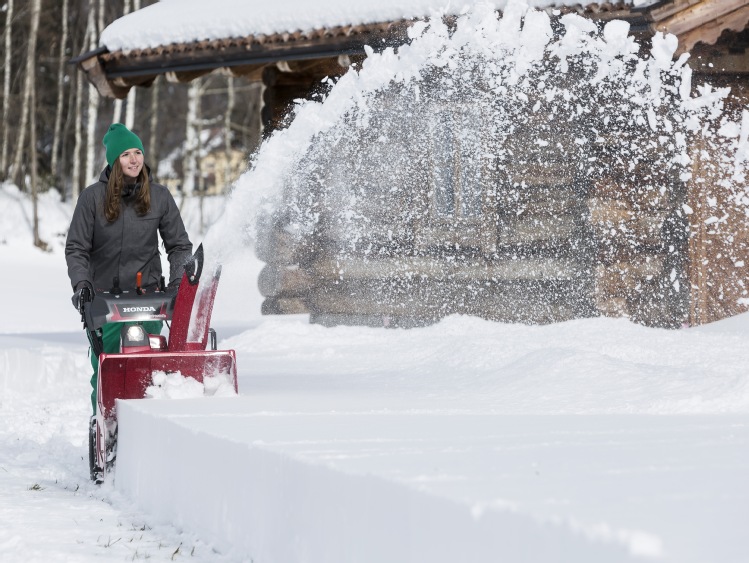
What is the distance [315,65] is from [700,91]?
3595 millimetres

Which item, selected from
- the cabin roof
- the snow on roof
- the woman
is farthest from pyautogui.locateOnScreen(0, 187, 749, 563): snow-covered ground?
the snow on roof

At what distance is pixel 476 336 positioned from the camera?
25.0 feet

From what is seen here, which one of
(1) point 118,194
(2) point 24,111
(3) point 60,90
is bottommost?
(1) point 118,194

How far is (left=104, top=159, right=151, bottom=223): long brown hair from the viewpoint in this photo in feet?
15.8

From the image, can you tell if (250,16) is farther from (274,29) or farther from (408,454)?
(408,454)

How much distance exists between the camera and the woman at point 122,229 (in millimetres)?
4812

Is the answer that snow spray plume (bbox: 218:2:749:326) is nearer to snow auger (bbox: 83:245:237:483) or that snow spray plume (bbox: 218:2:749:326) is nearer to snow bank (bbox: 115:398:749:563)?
snow auger (bbox: 83:245:237:483)

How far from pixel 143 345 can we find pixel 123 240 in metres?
0.61

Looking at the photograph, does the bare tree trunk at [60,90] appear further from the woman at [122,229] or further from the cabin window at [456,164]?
the woman at [122,229]

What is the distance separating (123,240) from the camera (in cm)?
492

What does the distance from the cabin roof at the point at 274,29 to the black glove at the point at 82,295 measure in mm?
5430

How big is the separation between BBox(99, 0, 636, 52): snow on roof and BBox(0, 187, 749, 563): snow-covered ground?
337cm

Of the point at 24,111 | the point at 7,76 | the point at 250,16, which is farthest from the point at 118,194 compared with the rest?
the point at 7,76

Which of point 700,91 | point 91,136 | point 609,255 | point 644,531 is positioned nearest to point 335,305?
point 609,255
